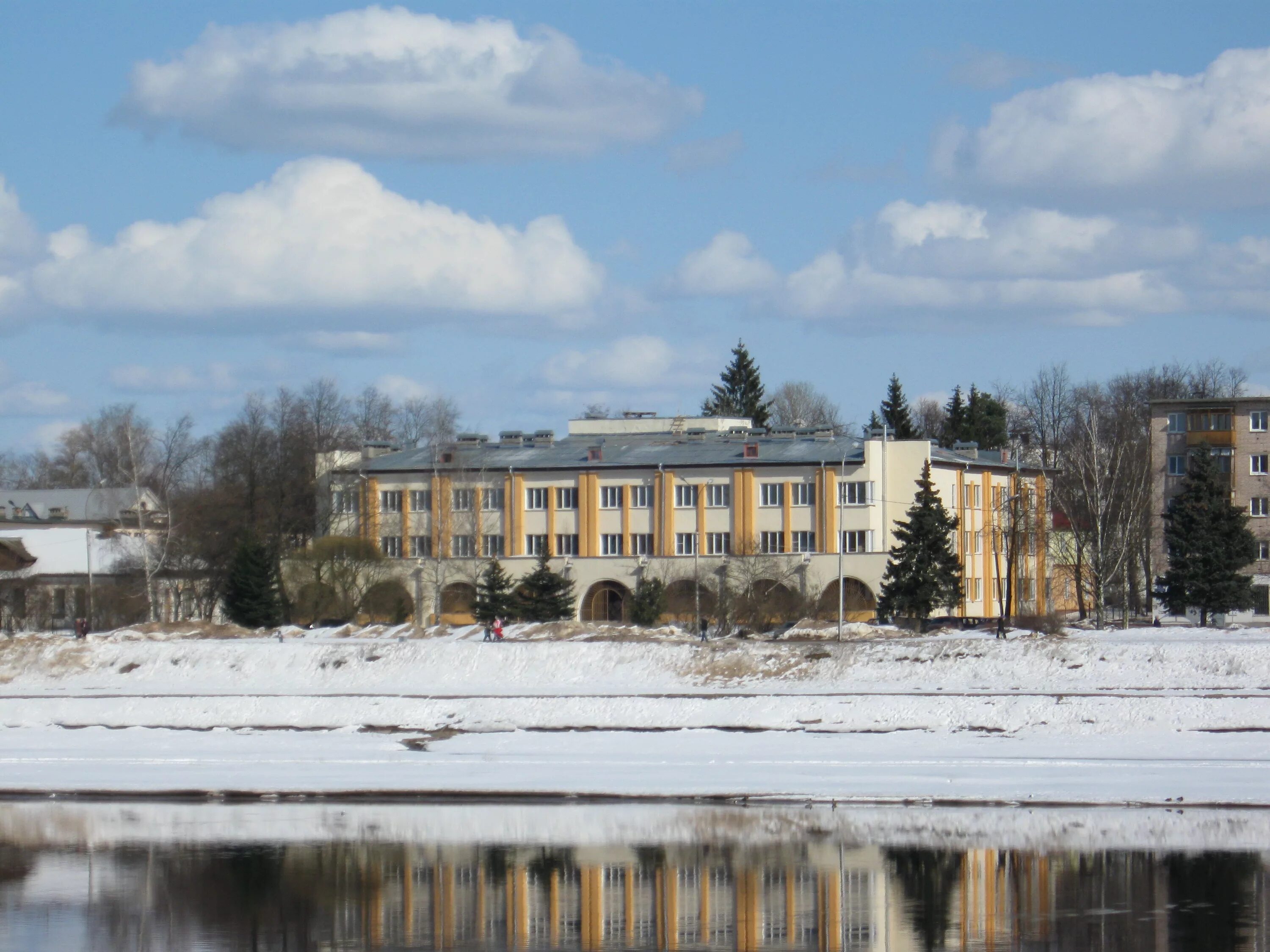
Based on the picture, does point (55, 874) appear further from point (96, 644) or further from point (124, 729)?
point (96, 644)

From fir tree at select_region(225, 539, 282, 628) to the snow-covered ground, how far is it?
68.2 feet

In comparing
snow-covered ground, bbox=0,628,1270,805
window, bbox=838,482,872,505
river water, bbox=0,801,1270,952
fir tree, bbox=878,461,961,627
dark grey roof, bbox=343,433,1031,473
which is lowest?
river water, bbox=0,801,1270,952

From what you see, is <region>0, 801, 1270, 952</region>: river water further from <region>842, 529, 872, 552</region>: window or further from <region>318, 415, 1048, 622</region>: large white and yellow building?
<region>842, 529, 872, 552</region>: window

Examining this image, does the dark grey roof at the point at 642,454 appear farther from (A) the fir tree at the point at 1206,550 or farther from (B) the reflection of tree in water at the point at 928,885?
(B) the reflection of tree in water at the point at 928,885

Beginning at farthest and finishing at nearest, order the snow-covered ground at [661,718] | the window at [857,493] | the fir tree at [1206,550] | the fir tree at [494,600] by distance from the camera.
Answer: the window at [857,493]
the fir tree at [494,600]
the fir tree at [1206,550]
the snow-covered ground at [661,718]

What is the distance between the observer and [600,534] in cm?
9744

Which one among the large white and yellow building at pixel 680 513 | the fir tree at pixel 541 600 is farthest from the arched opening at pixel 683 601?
the fir tree at pixel 541 600

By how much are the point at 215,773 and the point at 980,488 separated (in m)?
68.7

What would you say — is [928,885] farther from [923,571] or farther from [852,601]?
[852,601]

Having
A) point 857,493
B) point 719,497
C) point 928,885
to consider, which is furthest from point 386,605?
point 928,885

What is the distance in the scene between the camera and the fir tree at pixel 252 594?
283 feet

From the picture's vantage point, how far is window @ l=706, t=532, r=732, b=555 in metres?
95.1

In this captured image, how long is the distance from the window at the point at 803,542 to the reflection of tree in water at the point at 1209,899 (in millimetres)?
65638

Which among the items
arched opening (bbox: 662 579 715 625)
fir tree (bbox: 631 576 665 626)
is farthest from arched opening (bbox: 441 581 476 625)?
arched opening (bbox: 662 579 715 625)
